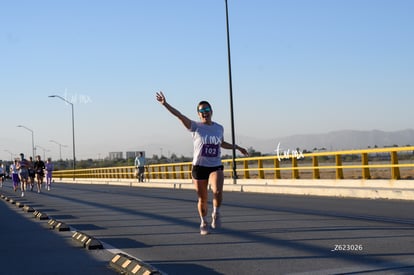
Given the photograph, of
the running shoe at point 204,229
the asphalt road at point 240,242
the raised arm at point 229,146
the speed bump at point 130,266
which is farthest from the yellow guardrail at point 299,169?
the speed bump at point 130,266

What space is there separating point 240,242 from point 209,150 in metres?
1.35

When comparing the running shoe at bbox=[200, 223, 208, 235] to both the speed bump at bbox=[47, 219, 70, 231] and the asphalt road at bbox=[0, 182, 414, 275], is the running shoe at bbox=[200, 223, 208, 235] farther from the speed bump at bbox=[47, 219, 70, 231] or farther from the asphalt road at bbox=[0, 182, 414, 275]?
the speed bump at bbox=[47, 219, 70, 231]

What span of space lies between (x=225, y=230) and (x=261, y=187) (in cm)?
1414

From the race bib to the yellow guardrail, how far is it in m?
8.58

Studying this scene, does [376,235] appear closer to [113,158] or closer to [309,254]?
[309,254]

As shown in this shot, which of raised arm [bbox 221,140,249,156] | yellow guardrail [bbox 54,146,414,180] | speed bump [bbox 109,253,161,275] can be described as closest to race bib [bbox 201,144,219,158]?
raised arm [bbox 221,140,249,156]

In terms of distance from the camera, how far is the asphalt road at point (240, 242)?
734 centimetres

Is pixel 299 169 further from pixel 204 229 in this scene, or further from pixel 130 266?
pixel 130 266

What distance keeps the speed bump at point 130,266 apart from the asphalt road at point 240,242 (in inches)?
5.5

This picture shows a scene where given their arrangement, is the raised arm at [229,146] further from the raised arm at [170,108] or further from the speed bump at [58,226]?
the speed bump at [58,226]

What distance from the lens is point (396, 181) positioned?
757 inches

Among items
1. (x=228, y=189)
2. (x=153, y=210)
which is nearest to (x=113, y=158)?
(x=228, y=189)

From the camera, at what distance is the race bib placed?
9828mm

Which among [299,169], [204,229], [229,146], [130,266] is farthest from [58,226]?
[299,169]
